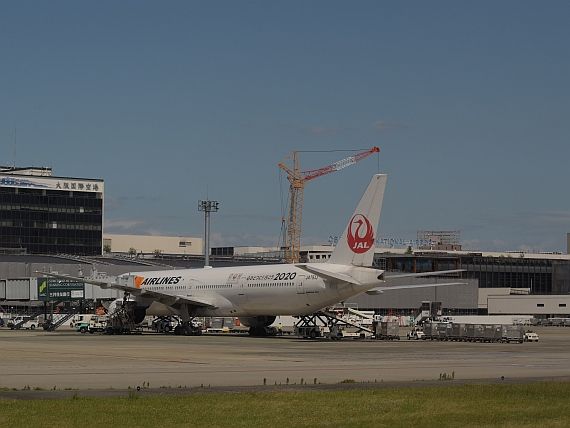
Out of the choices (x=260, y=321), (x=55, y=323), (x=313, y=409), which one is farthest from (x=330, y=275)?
(x=313, y=409)

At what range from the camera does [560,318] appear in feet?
553

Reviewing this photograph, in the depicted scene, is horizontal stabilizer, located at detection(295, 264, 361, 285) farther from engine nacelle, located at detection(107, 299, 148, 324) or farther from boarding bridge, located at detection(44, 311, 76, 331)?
boarding bridge, located at detection(44, 311, 76, 331)

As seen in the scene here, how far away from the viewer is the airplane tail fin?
80.4 metres

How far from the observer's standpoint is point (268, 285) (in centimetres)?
8931

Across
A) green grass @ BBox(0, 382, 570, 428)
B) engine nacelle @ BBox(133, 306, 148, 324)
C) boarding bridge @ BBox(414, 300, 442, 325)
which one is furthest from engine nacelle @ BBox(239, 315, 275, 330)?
green grass @ BBox(0, 382, 570, 428)

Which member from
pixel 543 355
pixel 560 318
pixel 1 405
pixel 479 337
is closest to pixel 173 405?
pixel 1 405

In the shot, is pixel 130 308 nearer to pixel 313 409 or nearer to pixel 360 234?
pixel 360 234

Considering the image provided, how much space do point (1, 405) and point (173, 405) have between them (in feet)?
14.5

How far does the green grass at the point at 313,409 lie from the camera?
23.8m

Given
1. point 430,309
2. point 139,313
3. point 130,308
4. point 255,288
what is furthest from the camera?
point 430,309

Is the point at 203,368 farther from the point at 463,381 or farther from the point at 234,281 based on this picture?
the point at 234,281

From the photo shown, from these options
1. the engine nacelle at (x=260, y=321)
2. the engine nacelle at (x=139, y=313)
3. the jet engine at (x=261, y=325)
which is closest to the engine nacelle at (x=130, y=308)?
the engine nacelle at (x=139, y=313)

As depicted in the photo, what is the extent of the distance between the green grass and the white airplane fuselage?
51.0 metres

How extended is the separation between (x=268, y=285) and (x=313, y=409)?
207 ft
